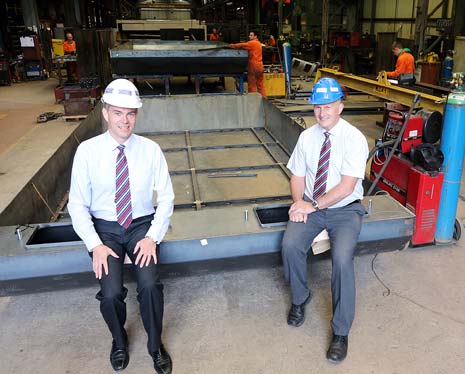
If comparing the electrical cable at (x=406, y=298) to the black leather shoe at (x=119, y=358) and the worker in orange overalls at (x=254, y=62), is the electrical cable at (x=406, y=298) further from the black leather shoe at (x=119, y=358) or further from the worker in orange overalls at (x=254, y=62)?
the worker in orange overalls at (x=254, y=62)

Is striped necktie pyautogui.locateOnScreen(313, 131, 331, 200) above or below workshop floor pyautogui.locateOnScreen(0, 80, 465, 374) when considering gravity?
above

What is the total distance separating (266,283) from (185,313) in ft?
1.96

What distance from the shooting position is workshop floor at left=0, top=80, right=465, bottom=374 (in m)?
2.16

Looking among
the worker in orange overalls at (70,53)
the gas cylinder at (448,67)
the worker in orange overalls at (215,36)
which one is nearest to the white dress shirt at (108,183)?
the gas cylinder at (448,67)

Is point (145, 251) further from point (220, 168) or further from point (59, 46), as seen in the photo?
point (59, 46)

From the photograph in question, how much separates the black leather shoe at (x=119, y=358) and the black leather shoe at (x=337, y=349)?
1020mm

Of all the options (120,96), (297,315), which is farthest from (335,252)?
(120,96)

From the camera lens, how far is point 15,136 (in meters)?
7.07

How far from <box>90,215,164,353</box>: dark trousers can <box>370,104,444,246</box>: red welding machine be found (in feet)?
6.62

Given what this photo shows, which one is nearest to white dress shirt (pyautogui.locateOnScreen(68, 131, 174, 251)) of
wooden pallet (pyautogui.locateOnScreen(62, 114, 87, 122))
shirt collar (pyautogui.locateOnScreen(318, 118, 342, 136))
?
shirt collar (pyautogui.locateOnScreen(318, 118, 342, 136))

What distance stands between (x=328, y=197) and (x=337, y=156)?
0.24 m

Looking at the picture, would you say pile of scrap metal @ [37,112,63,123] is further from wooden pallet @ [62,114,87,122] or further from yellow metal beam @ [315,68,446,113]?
yellow metal beam @ [315,68,446,113]

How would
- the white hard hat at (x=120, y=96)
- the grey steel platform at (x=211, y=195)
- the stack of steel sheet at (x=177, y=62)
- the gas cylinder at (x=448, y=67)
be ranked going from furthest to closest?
the gas cylinder at (x=448, y=67) < the stack of steel sheet at (x=177, y=62) < the grey steel platform at (x=211, y=195) < the white hard hat at (x=120, y=96)

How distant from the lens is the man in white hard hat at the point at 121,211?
2004 mm
